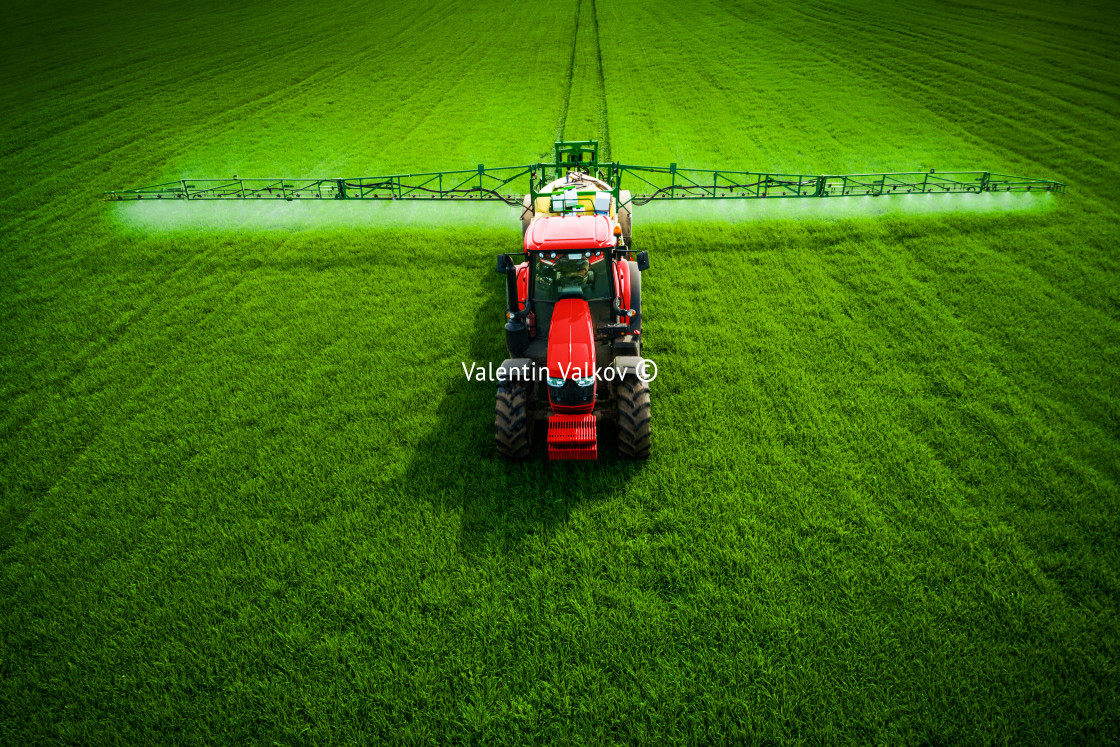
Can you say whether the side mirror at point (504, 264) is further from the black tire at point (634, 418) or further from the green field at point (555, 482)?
the black tire at point (634, 418)

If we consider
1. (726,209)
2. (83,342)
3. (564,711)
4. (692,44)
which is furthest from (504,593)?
(692,44)

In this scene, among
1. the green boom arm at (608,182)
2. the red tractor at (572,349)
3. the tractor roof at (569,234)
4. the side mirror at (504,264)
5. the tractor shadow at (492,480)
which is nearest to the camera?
the tractor shadow at (492,480)

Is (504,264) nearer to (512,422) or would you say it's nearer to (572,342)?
(572,342)

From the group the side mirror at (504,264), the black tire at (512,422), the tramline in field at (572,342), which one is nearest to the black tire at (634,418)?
the tramline in field at (572,342)

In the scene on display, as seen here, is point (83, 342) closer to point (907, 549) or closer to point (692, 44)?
point (907, 549)

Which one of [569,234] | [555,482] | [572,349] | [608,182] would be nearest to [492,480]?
[555,482]
